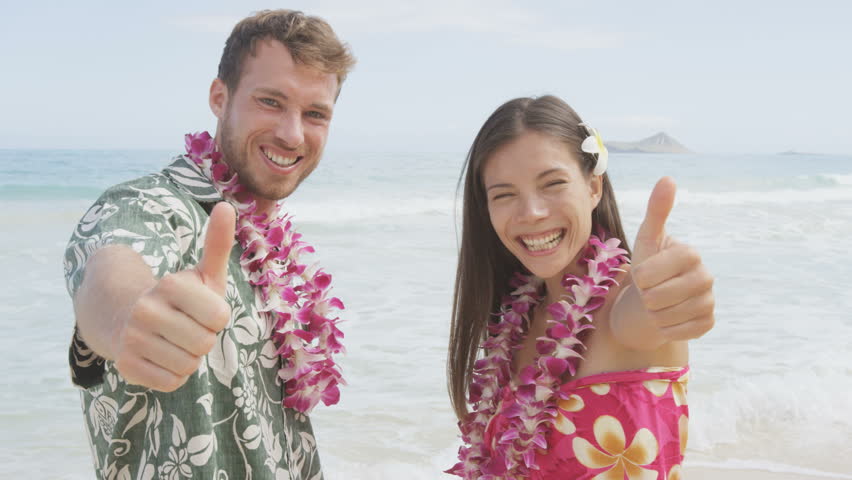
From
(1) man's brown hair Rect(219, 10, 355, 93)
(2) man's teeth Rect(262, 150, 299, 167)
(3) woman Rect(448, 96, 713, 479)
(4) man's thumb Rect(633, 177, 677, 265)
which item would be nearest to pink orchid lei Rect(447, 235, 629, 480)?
(3) woman Rect(448, 96, 713, 479)

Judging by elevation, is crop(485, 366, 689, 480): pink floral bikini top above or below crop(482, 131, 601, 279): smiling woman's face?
below

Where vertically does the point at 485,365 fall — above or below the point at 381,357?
above

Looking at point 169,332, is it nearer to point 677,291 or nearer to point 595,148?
point 677,291

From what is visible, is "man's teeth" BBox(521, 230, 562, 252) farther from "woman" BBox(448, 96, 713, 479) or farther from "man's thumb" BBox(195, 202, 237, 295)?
"man's thumb" BBox(195, 202, 237, 295)

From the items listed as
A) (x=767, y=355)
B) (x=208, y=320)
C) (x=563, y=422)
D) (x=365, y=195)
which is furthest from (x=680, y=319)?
(x=365, y=195)

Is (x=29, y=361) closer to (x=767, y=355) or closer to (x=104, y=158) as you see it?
(x=767, y=355)

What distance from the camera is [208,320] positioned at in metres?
1.32

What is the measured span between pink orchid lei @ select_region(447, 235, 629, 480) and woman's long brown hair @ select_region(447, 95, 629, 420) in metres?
0.16

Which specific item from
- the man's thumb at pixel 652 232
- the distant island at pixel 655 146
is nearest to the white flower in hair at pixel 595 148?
the man's thumb at pixel 652 232

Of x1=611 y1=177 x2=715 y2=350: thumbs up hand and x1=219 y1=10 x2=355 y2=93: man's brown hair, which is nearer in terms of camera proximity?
x1=611 y1=177 x2=715 y2=350: thumbs up hand

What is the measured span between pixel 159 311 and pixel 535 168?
143cm

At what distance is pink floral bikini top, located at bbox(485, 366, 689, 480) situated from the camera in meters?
2.31

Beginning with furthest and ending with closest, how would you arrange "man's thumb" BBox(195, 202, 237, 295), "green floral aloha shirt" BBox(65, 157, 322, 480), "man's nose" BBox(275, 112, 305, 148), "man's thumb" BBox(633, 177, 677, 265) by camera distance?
"man's nose" BBox(275, 112, 305, 148) → "green floral aloha shirt" BBox(65, 157, 322, 480) → "man's thumb" BBox(633, 177, 677, 265) → "man's thumb" BBox(195, 202, 237, 295)

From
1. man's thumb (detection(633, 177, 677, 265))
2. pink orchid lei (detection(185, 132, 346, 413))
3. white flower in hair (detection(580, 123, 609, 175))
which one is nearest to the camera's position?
man's thumb (detection(633, 177, 677, 265))
